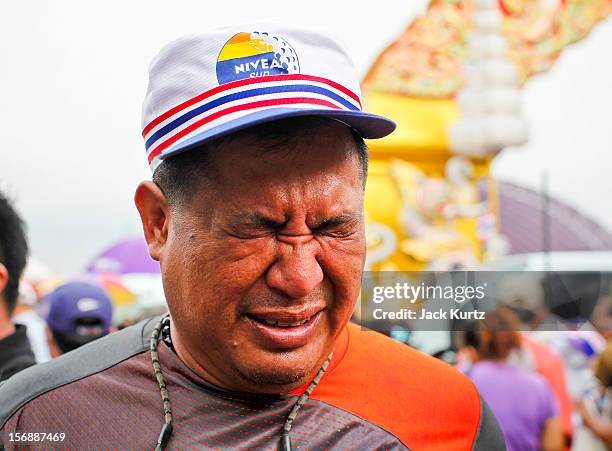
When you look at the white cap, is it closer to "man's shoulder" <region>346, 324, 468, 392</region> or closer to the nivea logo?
the nivea logo

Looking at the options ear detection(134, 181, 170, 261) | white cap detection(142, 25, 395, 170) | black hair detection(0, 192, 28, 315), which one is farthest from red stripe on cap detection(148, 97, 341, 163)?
black hair detection(0, 192, 28, 315)

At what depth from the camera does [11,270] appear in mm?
2045

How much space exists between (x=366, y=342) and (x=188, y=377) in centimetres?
35

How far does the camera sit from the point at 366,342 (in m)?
1.34

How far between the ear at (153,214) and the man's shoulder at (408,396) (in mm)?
363

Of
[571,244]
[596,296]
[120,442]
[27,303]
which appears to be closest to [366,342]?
[120,442]

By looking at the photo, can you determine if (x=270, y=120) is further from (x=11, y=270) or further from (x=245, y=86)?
(x=11, y=270)

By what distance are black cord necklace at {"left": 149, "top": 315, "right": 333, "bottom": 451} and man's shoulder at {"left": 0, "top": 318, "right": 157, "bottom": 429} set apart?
28 millimetres

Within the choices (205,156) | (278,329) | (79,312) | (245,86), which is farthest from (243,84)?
(79,312)

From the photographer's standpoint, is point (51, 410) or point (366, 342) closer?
point (51, 410)

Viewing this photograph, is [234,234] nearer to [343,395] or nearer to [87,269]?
[343,395]

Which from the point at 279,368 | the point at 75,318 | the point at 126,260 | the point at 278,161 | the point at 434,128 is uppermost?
the point at 278,161

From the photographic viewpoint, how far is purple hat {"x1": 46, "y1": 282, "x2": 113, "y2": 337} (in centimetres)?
264

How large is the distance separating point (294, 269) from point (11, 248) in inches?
52.0
